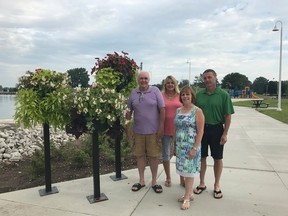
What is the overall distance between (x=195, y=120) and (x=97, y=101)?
4.15 ft

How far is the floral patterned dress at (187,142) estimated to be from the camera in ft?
12.6

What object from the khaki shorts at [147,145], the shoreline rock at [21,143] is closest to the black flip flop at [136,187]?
the khaki shorts at [147,145]

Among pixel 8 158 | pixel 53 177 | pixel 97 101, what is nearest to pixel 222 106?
pixel 97 101

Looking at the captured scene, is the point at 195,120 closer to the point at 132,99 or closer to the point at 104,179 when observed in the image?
the point at 132,99

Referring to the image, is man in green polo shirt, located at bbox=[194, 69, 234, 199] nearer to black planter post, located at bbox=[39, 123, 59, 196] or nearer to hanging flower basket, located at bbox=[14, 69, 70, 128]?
hanging flower basket, located at bbox=[14, 69, 70, 128]

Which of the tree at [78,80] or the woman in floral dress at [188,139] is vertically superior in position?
the tree at [78,80]

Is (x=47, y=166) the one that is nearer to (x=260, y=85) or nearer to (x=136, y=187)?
(x=136, y=187)

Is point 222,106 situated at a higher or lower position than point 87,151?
higher

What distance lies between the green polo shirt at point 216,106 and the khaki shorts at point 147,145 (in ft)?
2.64

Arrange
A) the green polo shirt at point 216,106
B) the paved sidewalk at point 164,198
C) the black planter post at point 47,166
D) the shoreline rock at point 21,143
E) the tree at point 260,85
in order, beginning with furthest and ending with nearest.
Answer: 1. the tree at point 260,85
2. the shoreline rock at point 21,143
3. the black planter post at point 47,166
4. the green polo shirt at point 216,106
5. the paved sidewalk at point 164,198

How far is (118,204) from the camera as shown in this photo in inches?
156

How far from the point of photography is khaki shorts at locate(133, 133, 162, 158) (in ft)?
14.4

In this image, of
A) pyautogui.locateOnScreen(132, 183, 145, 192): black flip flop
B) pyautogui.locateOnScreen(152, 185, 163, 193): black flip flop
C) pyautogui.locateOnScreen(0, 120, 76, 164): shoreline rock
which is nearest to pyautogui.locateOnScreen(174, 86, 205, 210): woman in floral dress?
A: pyautogui.locateOnScreen(152, 185, 163, 193): black flip flop

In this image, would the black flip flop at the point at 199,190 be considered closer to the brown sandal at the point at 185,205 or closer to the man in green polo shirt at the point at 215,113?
the man in green polo shirt at the point at 215,113
